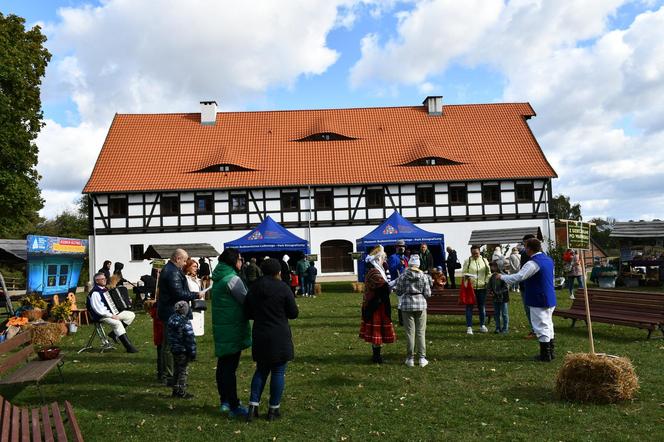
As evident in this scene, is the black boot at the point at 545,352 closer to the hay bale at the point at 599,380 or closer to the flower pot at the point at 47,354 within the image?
the hay bale at the point at 599,380

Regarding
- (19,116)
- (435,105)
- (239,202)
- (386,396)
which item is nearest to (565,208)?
(435,105)

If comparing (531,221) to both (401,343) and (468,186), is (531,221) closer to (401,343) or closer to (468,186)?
(468,186)

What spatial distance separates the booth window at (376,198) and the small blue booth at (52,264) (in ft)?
50.3

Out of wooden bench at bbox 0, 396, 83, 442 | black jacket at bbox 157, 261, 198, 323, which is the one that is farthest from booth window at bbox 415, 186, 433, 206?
wooden bench at bbox 0, 396, 83, 442

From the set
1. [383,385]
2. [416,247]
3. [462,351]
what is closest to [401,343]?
[462,351]

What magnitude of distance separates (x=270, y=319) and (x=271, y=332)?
0.43 ft

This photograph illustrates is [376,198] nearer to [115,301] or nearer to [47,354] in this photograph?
[115,301]

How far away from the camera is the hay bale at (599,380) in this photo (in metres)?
6.22

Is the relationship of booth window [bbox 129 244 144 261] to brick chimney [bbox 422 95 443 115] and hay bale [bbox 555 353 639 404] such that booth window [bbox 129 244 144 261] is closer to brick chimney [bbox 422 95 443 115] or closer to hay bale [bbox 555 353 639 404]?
brick chimney [bbox 422 95 443 115]

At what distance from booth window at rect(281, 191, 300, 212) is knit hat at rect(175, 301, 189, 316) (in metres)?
25.1

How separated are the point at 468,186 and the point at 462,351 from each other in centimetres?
2333

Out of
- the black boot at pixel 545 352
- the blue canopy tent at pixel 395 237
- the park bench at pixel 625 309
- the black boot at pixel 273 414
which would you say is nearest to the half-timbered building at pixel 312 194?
the blue canopy tent at pixel 395 237

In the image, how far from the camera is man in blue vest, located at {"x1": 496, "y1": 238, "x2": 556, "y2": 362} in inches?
326

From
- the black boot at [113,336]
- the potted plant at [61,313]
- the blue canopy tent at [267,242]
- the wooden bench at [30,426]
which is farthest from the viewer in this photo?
the blue canopy tent at [267,242]
